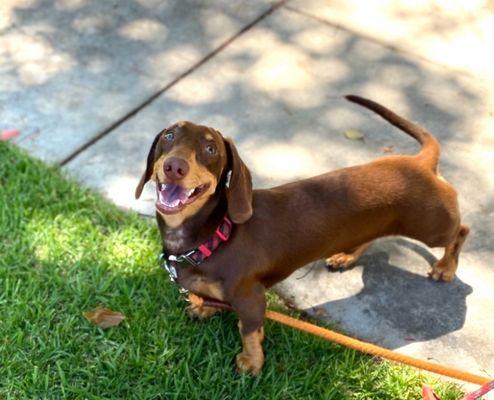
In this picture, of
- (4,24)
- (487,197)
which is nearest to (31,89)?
(4,24)

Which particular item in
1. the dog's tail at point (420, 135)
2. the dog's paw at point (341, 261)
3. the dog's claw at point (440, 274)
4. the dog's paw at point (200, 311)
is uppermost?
the dog's tail at point (420, 135)

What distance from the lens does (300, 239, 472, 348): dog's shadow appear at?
3.34 meters

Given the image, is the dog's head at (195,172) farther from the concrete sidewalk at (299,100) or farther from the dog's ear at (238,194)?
the concrete sidewalk at (299,100)

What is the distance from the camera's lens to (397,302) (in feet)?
Answer: 11.3

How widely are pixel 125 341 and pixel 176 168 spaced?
3.63 ft

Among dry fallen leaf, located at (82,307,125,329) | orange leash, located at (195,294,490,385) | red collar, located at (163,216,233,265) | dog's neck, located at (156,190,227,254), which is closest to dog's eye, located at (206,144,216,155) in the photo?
dog's neck, located at (156,190,227,254)

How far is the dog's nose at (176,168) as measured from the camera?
2.49 metres

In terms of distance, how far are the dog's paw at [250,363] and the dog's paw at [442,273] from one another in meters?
1.04

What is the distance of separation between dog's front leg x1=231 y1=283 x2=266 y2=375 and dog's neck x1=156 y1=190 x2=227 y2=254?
290 mm

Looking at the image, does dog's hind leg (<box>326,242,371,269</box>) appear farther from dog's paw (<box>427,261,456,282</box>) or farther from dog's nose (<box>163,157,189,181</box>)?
dog's nose (<box>163,157,189,181</box>)

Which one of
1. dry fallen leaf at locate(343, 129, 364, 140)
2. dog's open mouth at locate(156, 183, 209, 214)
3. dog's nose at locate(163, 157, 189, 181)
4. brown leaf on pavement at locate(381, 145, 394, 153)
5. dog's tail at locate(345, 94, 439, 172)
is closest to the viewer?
dog's nose at locate(163, 157, 189, 181)

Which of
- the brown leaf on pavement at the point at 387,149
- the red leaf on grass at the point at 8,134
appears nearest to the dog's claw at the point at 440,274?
the brown leaf on pavement at the point at 387,149

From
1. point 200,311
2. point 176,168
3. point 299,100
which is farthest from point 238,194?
point 299,100

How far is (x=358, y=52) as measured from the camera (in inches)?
193
